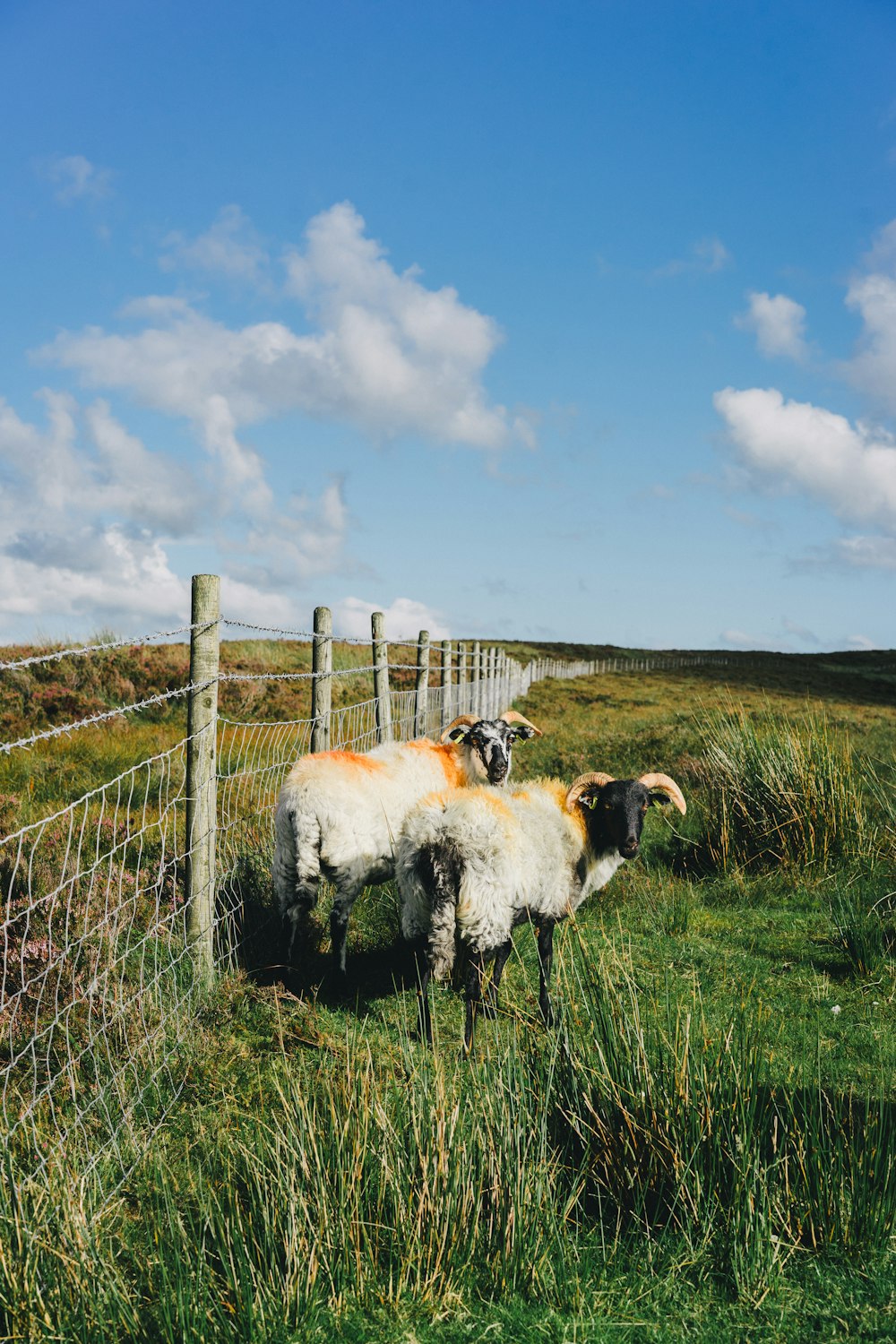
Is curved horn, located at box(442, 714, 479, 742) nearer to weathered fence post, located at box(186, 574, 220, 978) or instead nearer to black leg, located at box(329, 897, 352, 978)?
black leg, located at box(329, 897, 352, 978)

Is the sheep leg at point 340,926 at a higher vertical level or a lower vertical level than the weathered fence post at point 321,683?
lower

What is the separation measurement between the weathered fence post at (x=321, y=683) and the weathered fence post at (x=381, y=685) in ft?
6.77

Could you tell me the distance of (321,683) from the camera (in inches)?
289

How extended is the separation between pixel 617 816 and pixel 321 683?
2641 millimetres

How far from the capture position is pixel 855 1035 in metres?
5.37

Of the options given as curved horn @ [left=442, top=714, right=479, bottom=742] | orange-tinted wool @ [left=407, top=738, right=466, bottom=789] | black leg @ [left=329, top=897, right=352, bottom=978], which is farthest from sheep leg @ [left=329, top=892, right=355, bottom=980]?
curved horn @ [left=442, top=714, right=479, bottom=742]

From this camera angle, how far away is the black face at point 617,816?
592 centimetres

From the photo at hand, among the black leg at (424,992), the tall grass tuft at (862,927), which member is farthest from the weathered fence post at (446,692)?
the black leg at (424,992)

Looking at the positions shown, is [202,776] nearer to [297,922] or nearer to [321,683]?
[297,922]

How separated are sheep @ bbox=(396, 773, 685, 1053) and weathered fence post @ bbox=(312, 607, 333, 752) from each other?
6.91 feet

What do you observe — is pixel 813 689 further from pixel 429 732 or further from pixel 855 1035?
pixel 855 1035

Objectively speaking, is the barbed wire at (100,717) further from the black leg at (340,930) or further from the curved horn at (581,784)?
the curved horn at (581,784)

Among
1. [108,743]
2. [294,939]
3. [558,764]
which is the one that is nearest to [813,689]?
[558,764]

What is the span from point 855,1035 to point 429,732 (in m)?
8.80
